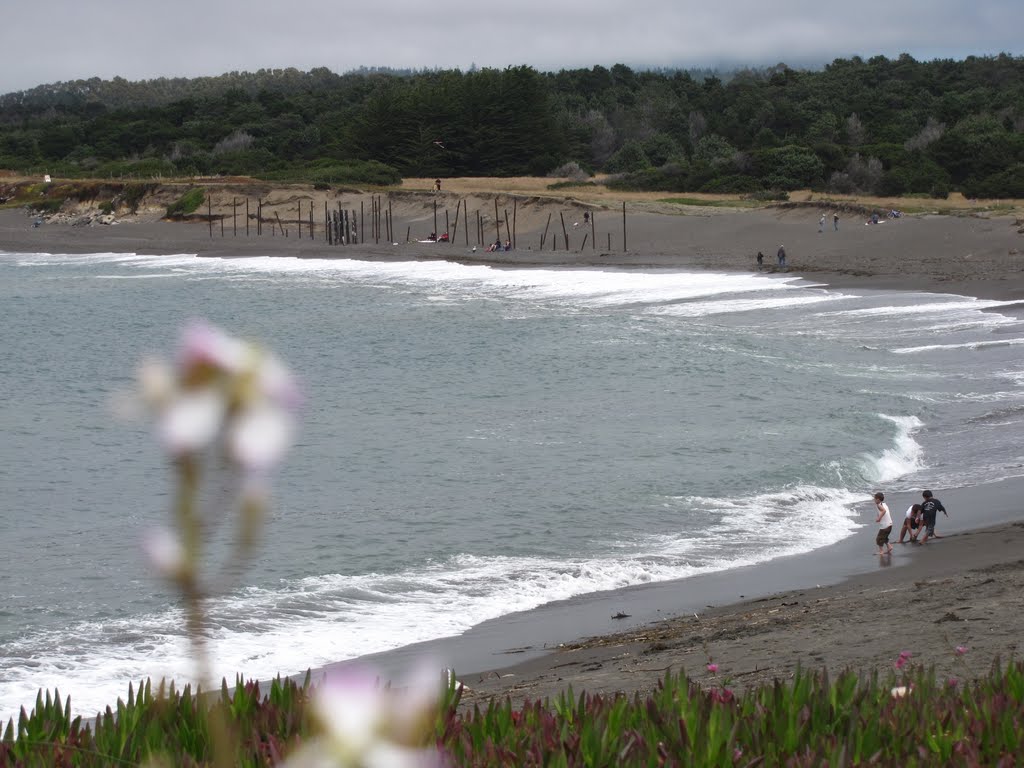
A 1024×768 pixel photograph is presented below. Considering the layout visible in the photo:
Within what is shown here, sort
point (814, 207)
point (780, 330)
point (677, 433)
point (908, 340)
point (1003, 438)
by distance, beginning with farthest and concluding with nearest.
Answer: point (814, 207), point (780, 330), point (908, 340), point (677, 433), point (1003, 438)

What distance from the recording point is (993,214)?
5616cm

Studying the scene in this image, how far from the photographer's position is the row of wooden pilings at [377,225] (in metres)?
66.9

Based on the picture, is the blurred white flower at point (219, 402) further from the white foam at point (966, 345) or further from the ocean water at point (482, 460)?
the white foam at point (966, 345)

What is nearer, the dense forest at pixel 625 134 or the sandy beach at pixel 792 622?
the sandy beach at pixel 792 622

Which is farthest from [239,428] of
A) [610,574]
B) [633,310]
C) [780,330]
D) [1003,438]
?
[633,310]

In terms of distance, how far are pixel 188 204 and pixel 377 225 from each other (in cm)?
1692

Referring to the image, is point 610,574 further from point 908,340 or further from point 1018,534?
point 908,340

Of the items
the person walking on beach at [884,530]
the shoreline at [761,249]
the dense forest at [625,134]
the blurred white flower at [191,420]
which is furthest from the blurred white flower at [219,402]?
the dense forest at [625,134]

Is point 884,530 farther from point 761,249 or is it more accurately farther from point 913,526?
point 761,249

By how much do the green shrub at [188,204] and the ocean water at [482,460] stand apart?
41.6 m

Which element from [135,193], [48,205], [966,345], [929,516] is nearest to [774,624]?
[929,516]

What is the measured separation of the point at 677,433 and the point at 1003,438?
5.34 m

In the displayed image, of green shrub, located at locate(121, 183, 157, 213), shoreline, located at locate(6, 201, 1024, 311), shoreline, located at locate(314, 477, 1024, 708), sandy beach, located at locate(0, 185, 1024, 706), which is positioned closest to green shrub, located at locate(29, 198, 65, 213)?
green shrub, located at locate(121, 183, 157, 213)

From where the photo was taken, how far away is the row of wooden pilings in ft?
220
